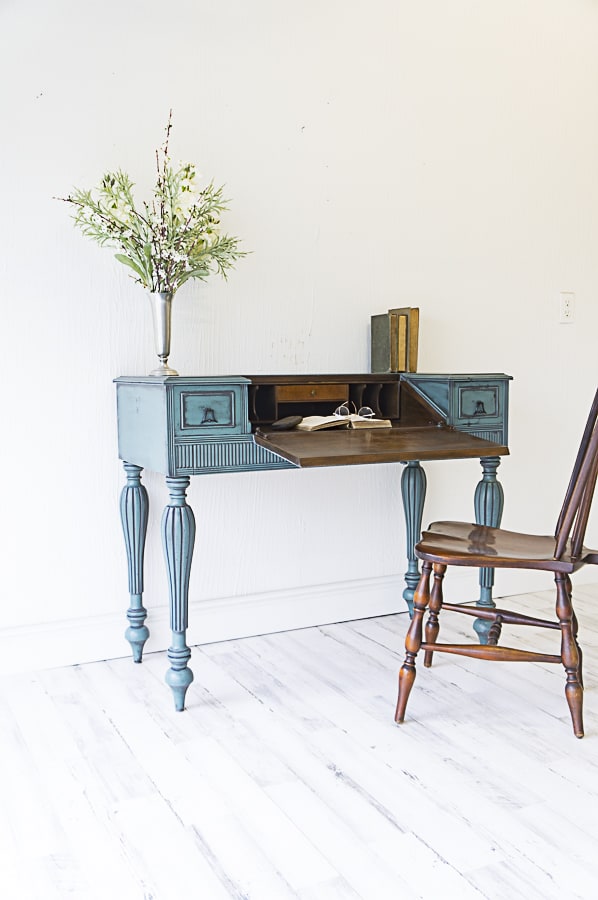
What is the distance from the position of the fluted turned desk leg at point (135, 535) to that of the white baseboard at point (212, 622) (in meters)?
0.12

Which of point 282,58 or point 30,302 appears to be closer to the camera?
point 30,302

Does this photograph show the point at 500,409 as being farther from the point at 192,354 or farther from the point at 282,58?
the point at 282,58

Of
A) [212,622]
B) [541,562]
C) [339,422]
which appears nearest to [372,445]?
[339,422]

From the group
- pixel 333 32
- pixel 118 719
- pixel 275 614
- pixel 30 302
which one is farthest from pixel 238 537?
pixel 333 32

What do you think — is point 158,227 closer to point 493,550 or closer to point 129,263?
point 129,263

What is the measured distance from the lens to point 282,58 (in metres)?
2.75

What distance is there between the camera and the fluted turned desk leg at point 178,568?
2.24 m

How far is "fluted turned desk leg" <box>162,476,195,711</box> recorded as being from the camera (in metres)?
2.24

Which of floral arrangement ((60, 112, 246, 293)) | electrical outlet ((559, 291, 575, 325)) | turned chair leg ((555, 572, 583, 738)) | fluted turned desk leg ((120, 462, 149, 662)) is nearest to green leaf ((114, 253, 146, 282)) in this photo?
floral arrangement ((60, 112, 246, 293))

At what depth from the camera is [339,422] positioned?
2.46 meters

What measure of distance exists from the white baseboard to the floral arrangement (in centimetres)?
102

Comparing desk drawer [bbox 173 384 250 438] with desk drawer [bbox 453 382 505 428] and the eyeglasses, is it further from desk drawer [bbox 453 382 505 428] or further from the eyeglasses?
desk drawer [bbox 453 382 505 428]

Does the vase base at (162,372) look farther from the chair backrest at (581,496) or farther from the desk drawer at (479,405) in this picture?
the chair backrest at (581,496)

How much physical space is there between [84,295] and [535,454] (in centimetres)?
177
